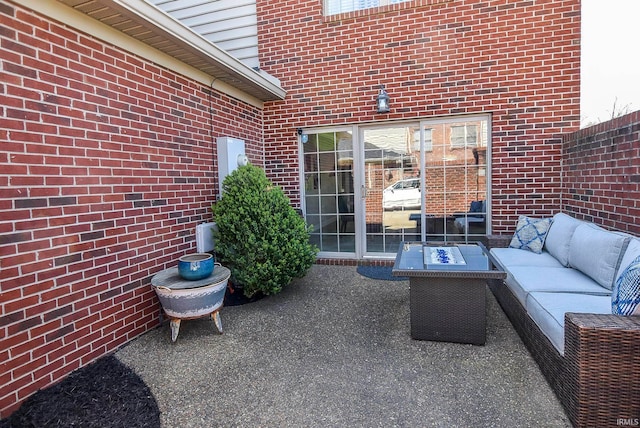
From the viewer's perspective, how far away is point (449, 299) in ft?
9.23

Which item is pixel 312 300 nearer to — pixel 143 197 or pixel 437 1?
pixel 143 197

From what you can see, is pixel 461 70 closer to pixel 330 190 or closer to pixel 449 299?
pixel 330 190

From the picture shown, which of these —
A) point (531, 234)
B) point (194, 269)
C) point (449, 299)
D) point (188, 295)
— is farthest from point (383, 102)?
point (188, 295)

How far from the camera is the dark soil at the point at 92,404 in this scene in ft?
6.56

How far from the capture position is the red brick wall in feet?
7.08

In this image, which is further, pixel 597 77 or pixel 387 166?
pixel 597 77

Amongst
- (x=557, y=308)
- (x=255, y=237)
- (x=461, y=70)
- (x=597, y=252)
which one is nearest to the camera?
(x=557, y=308)

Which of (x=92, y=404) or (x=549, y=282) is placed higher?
(x=549, y=282)

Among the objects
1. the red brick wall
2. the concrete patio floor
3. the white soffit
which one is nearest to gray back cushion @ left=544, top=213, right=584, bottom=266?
the concrete patio floor

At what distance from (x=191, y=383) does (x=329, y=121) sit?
12.9ft

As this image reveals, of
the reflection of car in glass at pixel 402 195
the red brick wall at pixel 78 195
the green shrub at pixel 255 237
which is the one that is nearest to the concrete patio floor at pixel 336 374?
the green shrub at pixel 255 237

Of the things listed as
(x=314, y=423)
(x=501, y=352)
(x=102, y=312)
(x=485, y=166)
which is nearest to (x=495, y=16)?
(x=485, y=166)

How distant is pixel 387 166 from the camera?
16.8ft

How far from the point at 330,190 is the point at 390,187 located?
91cm
